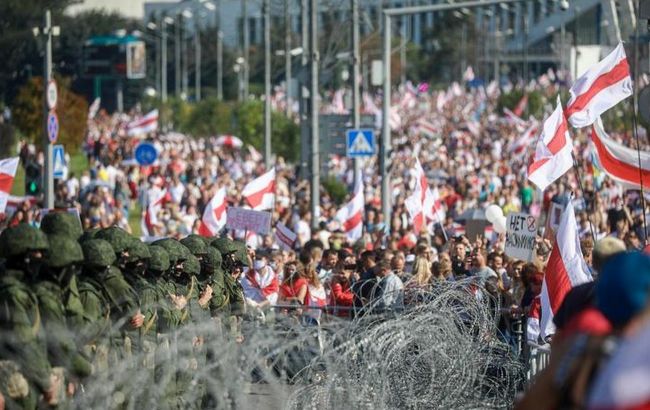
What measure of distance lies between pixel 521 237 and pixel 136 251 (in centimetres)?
744

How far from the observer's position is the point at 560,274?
40.3 ft

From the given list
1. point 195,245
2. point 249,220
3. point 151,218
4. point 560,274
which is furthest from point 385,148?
point 560,274

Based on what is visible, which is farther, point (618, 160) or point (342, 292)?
point (618, 160)

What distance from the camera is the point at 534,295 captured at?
555 inches

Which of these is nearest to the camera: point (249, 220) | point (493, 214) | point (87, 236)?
point (87, 236)

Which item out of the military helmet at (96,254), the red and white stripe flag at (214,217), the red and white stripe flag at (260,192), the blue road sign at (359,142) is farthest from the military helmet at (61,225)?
the blue road sign at (359,142)

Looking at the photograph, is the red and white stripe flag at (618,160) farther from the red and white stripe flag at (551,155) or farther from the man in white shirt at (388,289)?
the man in white shirt at (388,289)

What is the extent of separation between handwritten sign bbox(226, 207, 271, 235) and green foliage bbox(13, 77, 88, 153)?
30.9 metres

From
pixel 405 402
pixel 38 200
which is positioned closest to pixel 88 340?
pixel 405 402

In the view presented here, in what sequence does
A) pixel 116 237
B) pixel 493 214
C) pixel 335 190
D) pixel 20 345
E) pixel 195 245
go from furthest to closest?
pixel 335 190 → pixel 493 214 → pixel 195 245 → pixel 116 237 → pixel 20 345

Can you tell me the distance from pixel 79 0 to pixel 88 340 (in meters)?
69.5

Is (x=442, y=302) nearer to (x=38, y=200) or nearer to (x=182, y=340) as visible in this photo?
(x=182, y=340)

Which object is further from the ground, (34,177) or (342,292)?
(342,292)

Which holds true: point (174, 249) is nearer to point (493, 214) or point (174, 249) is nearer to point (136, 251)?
point (136, 251)
